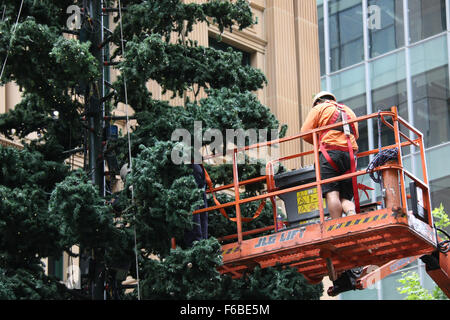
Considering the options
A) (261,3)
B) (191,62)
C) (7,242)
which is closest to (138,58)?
(191,62)

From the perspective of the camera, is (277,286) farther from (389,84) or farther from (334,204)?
(389,84)

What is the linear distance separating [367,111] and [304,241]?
18.0 m

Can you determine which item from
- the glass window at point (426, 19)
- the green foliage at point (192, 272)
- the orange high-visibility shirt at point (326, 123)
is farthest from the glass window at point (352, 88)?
the green foliage at point (192, 272)

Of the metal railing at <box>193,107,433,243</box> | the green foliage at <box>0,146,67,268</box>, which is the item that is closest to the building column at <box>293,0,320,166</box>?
the metal railing at <box>193,107,433,243</box>

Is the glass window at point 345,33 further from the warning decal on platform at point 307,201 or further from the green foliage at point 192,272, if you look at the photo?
the green foliage at point 192,272

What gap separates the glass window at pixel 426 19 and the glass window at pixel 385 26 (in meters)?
0.35

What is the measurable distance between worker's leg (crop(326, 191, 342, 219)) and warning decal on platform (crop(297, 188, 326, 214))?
516mm

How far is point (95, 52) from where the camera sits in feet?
58.3

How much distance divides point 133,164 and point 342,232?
2.66 m

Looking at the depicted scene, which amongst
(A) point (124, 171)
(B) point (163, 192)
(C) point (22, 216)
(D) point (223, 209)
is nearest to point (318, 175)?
(D) point (223, 209)

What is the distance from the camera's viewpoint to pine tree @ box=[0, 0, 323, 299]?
49.9 ft

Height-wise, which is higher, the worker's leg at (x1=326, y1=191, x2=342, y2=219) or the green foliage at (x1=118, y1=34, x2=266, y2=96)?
the green foliage at (x1=118, y1=34, x2=266, y2=96)

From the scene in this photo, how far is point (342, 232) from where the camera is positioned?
15.0 meters

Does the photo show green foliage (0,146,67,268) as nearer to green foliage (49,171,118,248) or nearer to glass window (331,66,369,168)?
green foliage (49,171,118,248)
